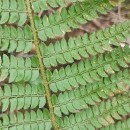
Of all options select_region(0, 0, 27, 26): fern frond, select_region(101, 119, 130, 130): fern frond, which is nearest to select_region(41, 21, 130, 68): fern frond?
select_region(0, 0, 27, 26): fern frond

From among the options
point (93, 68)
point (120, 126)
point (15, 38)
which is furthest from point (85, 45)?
point (120, 126)

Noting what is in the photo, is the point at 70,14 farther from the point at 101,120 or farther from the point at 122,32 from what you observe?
the point at 101,120

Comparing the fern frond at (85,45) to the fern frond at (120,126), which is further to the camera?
the fern frond at (120,126)

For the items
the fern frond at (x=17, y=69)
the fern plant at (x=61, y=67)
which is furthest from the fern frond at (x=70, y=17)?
the fern frond at (x=17, y=69)

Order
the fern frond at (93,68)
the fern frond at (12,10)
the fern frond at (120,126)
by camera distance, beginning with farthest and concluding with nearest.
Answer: the fern frond at (120,126)
the fern frond at (93,68)
the fern frond at (12,10)

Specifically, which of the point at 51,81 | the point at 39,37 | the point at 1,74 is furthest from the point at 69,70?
the point at 1,74

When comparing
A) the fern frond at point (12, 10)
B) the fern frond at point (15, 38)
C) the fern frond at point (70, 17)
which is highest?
the fern frond at point (12, 10)

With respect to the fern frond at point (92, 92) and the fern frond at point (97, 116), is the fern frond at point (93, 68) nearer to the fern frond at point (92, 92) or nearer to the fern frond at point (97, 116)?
the fern frond at point (92, 92)
